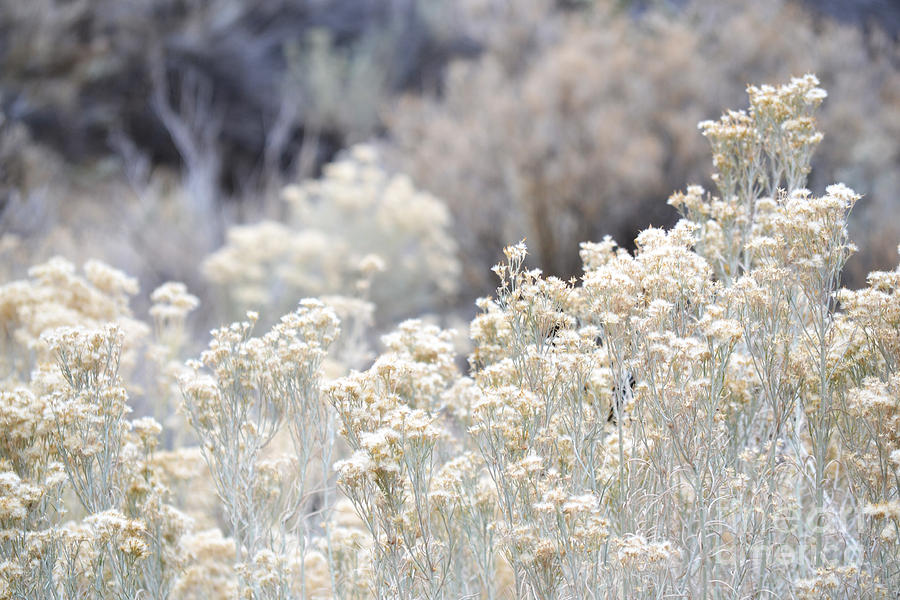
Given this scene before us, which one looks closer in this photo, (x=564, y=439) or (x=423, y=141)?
(x=564, y=439)

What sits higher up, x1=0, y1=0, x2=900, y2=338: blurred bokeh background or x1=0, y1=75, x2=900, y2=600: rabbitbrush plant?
x1=0, y1=0, x2=900, y2=338: blurred bokeh background

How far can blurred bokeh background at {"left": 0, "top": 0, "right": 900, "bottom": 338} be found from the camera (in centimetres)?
714

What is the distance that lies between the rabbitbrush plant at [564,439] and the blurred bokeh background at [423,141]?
54.5 inches

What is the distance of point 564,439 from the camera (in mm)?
2332

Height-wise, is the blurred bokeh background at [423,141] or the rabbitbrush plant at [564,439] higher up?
the blurred bokeh background at [423,141]

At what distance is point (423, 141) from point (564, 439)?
7.57 meters

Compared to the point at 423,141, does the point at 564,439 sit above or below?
below

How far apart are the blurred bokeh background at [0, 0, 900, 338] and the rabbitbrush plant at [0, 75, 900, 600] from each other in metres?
1.39

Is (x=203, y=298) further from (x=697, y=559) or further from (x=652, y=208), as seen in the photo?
(x=697, y=559)

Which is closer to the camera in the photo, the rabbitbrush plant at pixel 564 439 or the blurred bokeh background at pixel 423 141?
the rabbitbrush plant at pixel 564 439

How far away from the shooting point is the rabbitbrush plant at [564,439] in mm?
2078

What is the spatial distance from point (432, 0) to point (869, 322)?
1303cm

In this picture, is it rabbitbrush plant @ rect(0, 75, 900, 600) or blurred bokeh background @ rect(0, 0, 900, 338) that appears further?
blurred bokeh background @ rect(0, 0, 900, 338)

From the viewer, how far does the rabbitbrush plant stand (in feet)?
6.82
